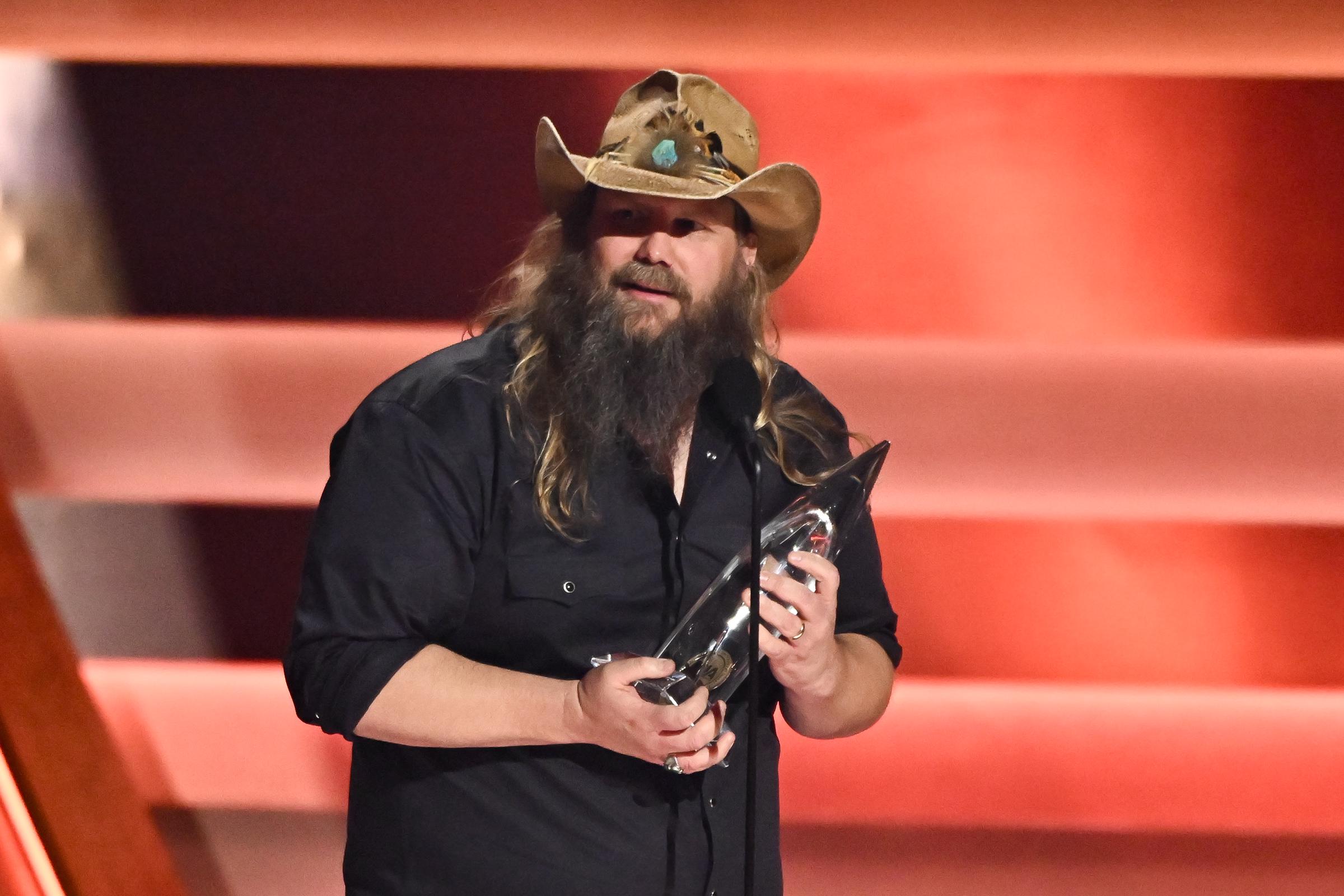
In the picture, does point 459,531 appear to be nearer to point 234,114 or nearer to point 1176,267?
point 234,114

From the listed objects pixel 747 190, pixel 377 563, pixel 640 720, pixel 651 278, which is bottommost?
pixel 640 720

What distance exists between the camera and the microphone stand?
3.99 feet

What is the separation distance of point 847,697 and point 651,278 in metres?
0.60

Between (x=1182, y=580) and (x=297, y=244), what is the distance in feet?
6.41

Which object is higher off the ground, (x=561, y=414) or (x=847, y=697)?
(x=561, y=414)

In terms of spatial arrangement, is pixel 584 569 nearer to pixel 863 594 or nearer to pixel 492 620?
pixel 492 620

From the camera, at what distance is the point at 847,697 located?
5.15 ft

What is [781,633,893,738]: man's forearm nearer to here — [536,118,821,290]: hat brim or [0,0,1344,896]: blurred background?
[536,118,821,290]: hat brim

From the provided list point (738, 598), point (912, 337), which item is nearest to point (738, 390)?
point (738, 598)

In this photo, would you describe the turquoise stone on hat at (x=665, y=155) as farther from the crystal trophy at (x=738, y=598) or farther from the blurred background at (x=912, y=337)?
the blurred background at (x=912, y=337)

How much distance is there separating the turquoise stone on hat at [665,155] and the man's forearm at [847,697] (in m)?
0.67

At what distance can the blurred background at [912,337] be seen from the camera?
240 centimetres

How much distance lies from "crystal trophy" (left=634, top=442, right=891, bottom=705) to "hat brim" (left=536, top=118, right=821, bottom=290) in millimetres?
414

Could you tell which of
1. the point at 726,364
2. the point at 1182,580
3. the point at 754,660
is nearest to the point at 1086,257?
the point at 1182,580
